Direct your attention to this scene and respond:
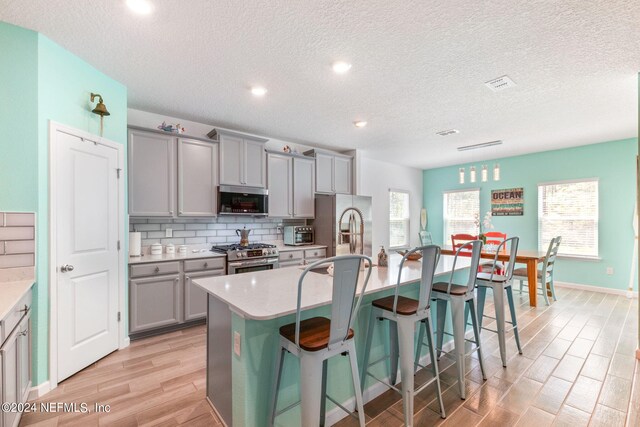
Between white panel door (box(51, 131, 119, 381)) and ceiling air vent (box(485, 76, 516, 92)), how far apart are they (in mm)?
3715

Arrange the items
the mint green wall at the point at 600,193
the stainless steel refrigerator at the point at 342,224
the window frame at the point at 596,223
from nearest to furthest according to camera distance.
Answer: the stainless steel refrigerator at the point at 342,224 < the mint green wall at the point at 600,193 < the window frame at the point at 596,223

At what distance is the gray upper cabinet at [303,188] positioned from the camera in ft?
15.6

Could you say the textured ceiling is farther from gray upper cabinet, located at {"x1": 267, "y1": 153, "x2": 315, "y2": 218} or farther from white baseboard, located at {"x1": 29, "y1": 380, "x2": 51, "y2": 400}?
white baseboard, located at {"x1": 29, "y1": 380, "x2": 51, "y2": 400}

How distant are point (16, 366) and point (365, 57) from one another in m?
3.14

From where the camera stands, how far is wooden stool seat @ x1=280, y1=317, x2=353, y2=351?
1.40 metres

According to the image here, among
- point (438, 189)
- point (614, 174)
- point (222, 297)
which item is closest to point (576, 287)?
point (614, 174)

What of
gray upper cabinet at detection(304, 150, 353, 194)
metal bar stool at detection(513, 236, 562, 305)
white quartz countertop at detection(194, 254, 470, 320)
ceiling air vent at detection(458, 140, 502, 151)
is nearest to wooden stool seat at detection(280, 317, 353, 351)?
white quartz countertop at detection(194, 254, 470, 320)

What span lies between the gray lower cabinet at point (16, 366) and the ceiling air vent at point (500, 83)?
3962mm

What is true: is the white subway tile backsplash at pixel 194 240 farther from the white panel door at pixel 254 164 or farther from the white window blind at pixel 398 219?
the white window blind at pixel 398 219

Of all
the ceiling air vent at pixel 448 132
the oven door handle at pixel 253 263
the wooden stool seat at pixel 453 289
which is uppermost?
the ceiling air vent at pixel 448 132

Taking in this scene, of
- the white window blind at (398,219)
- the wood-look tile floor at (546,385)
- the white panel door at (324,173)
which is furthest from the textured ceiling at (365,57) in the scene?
the white window blind at (398,219)

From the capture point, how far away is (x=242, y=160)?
4117 mm

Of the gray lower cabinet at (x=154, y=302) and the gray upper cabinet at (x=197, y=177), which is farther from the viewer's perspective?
the gray upper cabinet at (x=197, y=177)

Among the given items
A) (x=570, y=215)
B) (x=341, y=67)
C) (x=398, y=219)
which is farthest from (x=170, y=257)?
(x=570, y=215)
